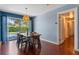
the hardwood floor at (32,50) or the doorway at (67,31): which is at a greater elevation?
the doorway at (67,31)

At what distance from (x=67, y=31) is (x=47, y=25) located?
14.4 inches

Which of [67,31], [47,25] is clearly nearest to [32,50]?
[47,25]

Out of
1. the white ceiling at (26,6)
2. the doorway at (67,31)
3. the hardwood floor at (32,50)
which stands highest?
the white ceiling at (26,6)

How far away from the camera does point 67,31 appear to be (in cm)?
215

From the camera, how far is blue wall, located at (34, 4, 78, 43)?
7.08 feet

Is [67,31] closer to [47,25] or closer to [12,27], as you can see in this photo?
[47,25]

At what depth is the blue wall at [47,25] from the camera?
7.08ft

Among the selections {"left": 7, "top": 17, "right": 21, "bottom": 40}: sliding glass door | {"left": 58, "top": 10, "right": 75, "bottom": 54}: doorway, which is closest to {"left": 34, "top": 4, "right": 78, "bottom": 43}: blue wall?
{"left": 58, "top": 10, "right": 75, "bottom": 54}: doorway

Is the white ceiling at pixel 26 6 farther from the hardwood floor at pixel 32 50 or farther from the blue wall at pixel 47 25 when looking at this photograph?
the hardwood floor at pixel 32 50

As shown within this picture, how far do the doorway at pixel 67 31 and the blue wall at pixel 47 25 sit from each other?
10 centimetres

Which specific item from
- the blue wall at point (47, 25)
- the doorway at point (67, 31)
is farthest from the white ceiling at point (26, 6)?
the doorway at point (67, 31)

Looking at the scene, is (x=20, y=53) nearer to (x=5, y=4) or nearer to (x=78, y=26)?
(x=5, y=4)
